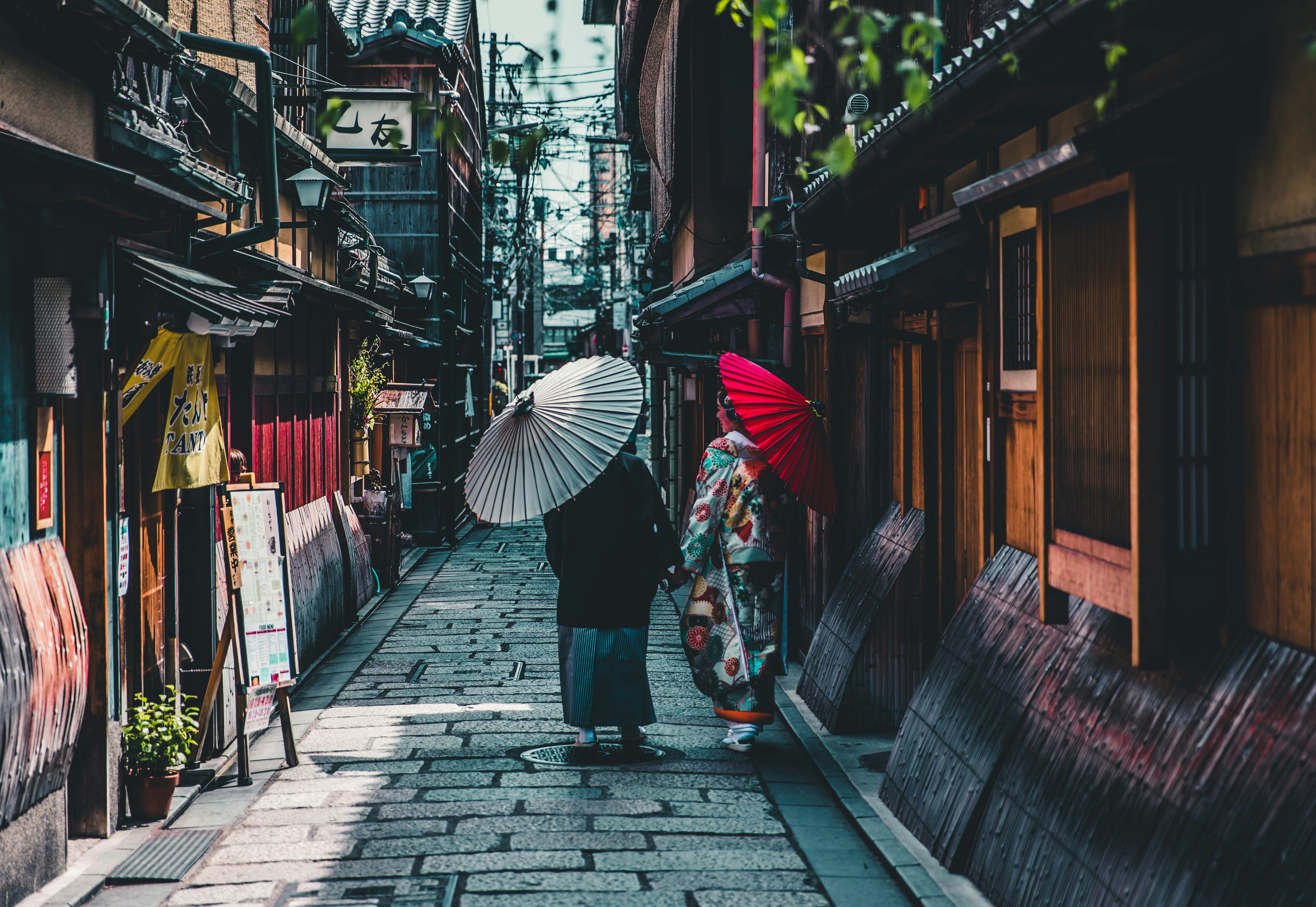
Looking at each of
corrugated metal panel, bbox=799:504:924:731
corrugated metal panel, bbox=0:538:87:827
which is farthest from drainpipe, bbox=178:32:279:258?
corrugated metal panel, bbox=799:504:924:731

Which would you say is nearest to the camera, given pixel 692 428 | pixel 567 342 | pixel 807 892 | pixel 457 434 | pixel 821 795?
pixel 807 892

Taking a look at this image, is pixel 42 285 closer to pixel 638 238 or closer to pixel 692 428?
pixel 692 428

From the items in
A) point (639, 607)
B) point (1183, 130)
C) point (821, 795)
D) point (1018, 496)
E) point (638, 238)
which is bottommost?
point (821, 795)

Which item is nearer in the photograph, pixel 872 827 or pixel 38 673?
pixel 38 673

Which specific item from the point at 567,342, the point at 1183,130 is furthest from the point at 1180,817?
the point at 567,342

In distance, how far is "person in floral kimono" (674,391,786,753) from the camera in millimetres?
9578

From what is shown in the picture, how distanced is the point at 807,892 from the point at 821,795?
1.93 metres

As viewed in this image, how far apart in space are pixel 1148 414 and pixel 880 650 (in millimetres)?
5424

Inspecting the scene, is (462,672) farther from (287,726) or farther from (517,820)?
(517,820)

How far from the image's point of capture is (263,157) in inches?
373

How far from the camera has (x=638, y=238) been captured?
40500 millimetres

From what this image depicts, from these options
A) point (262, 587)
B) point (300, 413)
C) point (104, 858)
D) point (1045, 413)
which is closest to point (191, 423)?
point (262, 587)

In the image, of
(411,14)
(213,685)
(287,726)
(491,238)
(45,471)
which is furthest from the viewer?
(491,238)

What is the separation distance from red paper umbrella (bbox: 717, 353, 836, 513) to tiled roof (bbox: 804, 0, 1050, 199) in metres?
1.91
